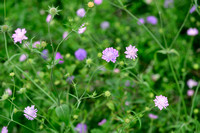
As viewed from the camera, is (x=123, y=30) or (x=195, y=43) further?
(x=123, y=30)

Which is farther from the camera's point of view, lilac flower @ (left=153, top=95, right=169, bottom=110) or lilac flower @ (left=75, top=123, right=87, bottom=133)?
lilac flower @ (left=75, top=123, right=87, bottom=133)

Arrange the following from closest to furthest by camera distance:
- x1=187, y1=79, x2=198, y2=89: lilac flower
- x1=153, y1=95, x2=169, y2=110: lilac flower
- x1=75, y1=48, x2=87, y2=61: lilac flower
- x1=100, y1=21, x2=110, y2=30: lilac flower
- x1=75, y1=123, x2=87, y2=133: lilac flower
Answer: x1=153, y1=95, x2=169, y2=110: lilac flower
x1=75, y1=123, x2=87, y2=133: lilac flower
x1=75, y1=48, x2=87, y2=61: lilac flower
x1=187, y1=79, x2=198, y2=89: lilac flower
x1=100, y1=21, x2=110, y2=30: lilac flower

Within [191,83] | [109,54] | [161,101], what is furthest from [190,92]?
[109,54]

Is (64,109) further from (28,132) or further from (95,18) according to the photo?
(95,18)

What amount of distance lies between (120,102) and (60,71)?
1.51ft

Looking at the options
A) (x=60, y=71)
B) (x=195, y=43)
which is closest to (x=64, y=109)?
(x=60, y=71)

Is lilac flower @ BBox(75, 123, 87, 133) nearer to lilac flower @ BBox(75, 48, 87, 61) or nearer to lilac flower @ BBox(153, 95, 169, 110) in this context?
lilac flower @ BBox(75, 48, 87, 61)

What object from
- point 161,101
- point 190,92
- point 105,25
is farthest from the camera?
point 105,25

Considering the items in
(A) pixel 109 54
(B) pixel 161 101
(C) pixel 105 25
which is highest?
(C) pixel 105 25

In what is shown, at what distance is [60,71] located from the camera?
4.49 feet

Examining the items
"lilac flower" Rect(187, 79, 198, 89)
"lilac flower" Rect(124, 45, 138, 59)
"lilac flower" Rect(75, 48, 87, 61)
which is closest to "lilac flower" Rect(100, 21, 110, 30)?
"lilac flower" Rect(75, 48, 87, 61)

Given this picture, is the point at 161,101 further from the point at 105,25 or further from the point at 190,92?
the point at 105,25

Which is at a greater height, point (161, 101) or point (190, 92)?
point (190, 92)

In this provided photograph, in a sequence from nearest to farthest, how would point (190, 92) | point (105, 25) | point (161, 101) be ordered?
1. point (161, 101)
2. point (190, 92)
3. point (105, 25)
